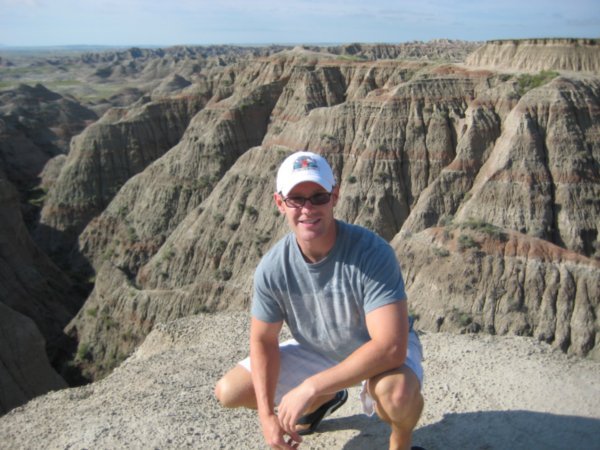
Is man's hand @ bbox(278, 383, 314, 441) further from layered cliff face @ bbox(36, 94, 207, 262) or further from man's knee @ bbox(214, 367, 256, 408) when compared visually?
layered cliff face @ bbox(36, 94, 207, 262)

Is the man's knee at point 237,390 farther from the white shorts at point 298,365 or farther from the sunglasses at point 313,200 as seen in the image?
the sunglasses at point 313,200

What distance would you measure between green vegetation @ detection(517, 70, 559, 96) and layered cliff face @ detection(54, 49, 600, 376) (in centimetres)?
44

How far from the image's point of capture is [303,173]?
18.4 ft

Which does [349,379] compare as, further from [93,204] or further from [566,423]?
[93,204]

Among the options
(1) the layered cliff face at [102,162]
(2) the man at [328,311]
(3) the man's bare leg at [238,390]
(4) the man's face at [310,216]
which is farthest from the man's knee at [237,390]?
(1) the layered cliff face at [102,162]

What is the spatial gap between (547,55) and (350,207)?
17.9 metres

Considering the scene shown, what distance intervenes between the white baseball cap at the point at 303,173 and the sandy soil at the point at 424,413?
12.2 ft

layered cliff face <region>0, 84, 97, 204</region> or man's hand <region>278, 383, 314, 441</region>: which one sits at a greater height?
man's hand <region>278, 383, 314, 441</region>

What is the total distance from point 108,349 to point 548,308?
75.8 feet

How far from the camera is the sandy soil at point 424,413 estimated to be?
7.77 meters

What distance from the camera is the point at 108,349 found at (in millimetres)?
32656

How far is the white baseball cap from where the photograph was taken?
559cm

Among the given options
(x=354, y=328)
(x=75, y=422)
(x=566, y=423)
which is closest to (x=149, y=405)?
(x=75, y=422)

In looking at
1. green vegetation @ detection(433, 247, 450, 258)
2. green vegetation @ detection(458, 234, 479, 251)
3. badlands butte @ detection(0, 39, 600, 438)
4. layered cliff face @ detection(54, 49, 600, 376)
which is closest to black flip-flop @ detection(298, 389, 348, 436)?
badlands butte @ detection(0, 39, 600, 438)
